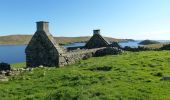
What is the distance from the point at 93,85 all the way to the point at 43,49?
1466 cm

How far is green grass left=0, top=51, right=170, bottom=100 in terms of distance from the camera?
710 inches

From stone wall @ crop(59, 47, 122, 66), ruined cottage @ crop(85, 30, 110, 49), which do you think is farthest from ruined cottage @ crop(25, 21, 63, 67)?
ruined cottage @ crop(85, 30, 110, 49)

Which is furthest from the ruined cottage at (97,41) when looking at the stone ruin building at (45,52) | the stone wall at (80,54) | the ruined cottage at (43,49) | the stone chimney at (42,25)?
the stone chimney at (42,25)

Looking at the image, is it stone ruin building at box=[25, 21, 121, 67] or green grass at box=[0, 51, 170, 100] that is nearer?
green grass at box=[0, 51, 170, 100]

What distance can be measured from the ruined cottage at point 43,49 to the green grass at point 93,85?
5361 millimetres

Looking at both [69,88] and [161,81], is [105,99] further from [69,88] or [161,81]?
[161,81]

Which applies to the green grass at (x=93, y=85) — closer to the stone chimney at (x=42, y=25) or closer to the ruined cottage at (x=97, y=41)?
the stone chimney at (x=42, y=25)

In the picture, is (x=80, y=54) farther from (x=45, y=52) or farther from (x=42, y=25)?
(x=42, y=25)

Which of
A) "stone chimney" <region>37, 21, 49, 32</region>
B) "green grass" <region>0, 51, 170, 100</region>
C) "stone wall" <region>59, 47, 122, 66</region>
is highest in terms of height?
"stone chimney" <region>37, 21, 49, 32</region>

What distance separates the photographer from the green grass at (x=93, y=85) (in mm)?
18031

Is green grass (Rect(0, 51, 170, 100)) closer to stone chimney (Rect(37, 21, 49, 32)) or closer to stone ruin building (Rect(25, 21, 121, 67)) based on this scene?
stone ruin building (Rect(25, 21, 121, 67))

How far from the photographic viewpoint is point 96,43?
168 feet

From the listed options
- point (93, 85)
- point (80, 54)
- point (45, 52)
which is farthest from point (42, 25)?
point (93, 85)

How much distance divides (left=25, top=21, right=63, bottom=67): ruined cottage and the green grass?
5.36 metres
